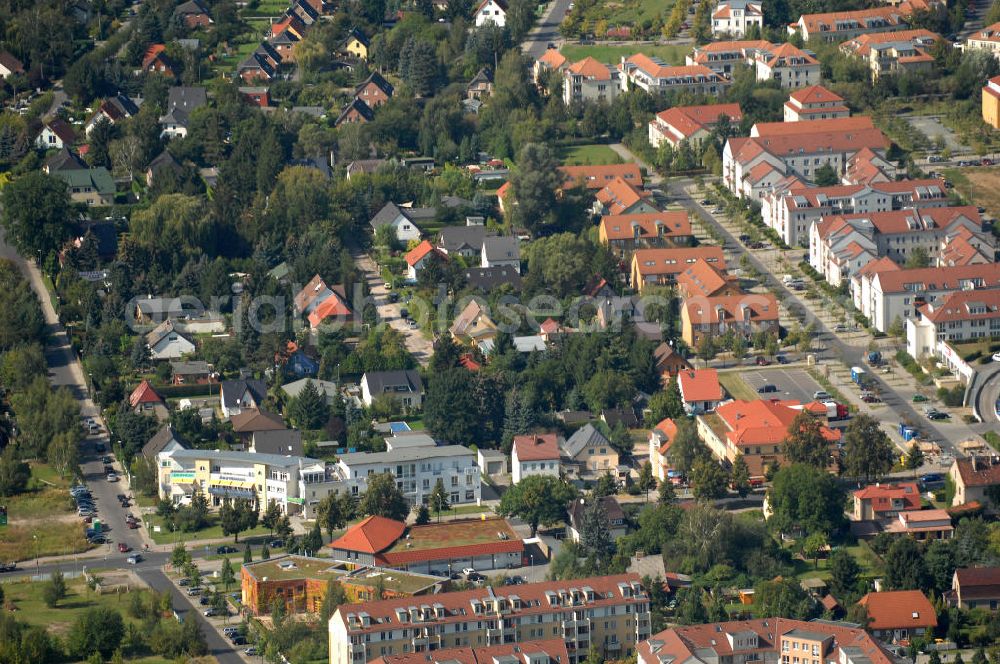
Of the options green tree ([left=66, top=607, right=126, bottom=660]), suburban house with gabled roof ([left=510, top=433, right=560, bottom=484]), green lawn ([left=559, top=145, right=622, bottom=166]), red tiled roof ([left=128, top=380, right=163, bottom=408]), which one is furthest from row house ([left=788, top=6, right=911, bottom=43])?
green tree ([left=66, top=607, right=126, bottom=660])

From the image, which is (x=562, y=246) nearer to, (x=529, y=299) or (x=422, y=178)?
(x=529, y=299)

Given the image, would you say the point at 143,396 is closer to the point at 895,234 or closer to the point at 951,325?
A: the point at 951,325

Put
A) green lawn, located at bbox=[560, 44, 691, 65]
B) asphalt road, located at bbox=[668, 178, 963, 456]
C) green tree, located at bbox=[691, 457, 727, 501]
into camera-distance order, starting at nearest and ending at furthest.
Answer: green tree, located at bbox=[691, 457, 727, 501] < asphalt road, located at bbox=[668, 178, 963, 456] < green lawn, located at bbox=[560, 44, 691, 65]

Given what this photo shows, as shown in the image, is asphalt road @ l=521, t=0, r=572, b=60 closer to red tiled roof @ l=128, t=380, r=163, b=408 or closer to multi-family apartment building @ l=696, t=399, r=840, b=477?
red tiled roof @ l=128, t=380, r=163, b=408

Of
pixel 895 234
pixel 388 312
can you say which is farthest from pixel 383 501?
pixel 895 234

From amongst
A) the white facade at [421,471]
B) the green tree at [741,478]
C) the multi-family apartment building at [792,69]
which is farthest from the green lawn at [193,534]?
the multi-family apartment building at [792,69]
